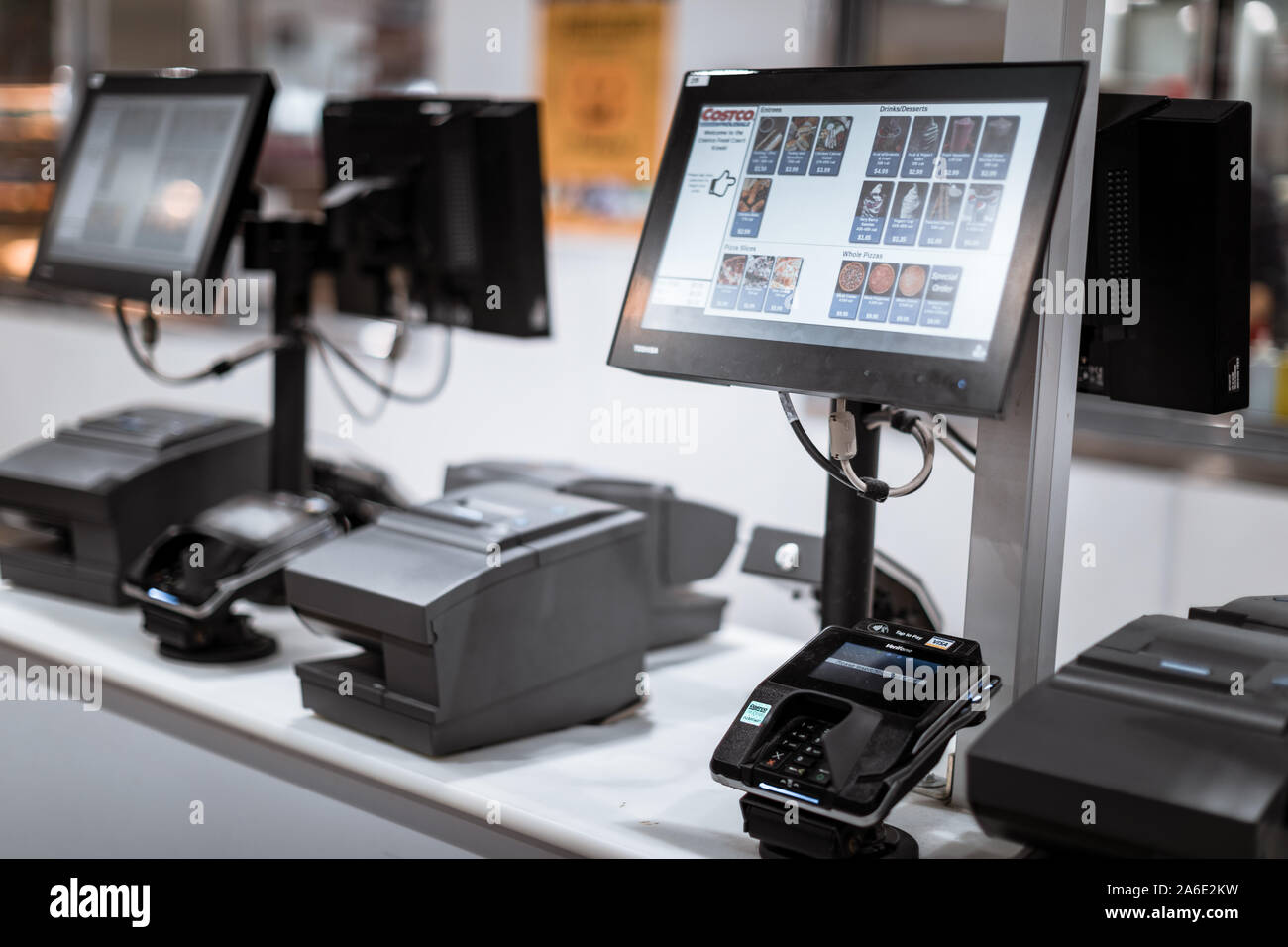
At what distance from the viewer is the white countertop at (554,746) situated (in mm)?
1368

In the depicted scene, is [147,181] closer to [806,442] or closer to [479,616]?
[479,616]

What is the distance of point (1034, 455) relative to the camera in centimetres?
133

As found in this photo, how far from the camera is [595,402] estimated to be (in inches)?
164

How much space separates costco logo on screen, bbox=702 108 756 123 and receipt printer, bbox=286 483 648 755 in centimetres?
51

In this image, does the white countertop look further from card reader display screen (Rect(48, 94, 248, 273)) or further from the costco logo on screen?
the costco logo on screen

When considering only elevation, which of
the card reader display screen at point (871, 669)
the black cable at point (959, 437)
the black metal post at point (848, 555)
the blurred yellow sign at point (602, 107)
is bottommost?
the card reader display screen at point (871, 669)

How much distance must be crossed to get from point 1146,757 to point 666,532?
0.92 metres

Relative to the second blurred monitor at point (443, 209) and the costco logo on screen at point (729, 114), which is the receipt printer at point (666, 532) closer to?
the second blurred monitor at point (443, 209)

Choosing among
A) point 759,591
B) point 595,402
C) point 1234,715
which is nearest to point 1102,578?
point 759,591

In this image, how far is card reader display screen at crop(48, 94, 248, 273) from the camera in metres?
1.95

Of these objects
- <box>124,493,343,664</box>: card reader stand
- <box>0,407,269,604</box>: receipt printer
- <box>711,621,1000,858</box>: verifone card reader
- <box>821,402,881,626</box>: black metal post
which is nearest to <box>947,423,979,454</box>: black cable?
<box>821,402,881,626</box>: black metal post

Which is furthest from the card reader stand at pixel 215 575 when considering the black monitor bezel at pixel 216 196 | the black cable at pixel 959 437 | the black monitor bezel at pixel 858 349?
the black cable at pixel 959 437

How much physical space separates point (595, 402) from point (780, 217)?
2827 millimetres

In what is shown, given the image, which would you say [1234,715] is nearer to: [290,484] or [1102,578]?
[290,484]
